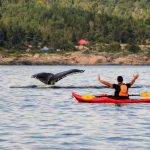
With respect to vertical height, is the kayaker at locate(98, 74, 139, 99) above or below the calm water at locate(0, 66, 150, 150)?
above

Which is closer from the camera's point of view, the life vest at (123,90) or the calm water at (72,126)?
the calm water at (72,126)

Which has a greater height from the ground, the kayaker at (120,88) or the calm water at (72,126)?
the kayaker at (120,88)

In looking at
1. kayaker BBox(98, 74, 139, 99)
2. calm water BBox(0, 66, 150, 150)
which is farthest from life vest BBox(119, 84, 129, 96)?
calm water BBox(0, 66, 150, 150)

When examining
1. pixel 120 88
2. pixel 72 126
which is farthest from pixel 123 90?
pixel 72 126

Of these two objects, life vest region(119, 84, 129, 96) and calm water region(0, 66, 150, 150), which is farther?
life vest region(119, 84, 129, 96)

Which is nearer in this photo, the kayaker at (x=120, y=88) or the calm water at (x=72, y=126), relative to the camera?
the calm water at (x=72, y=126)

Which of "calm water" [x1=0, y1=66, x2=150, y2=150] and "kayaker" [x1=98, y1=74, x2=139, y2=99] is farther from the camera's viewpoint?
"kayaker" [x1=98, y1=74, x2=139, y2=99]

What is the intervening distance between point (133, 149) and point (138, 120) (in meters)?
10.1

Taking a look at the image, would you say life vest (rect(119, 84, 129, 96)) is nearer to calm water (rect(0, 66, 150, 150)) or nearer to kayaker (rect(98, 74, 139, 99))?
kayaker (rect(98, 74, 139, 99))

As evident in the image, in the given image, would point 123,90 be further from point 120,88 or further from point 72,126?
point 72,126

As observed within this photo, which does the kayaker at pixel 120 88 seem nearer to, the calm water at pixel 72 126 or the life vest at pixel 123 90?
the life vest at pixel 123 90

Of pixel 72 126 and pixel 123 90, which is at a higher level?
pixel 123 90

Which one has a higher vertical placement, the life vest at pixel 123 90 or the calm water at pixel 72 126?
the life vest at pixel 123 90

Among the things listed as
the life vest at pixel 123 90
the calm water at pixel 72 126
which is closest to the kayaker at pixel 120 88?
the life vest at pixel 123 90
